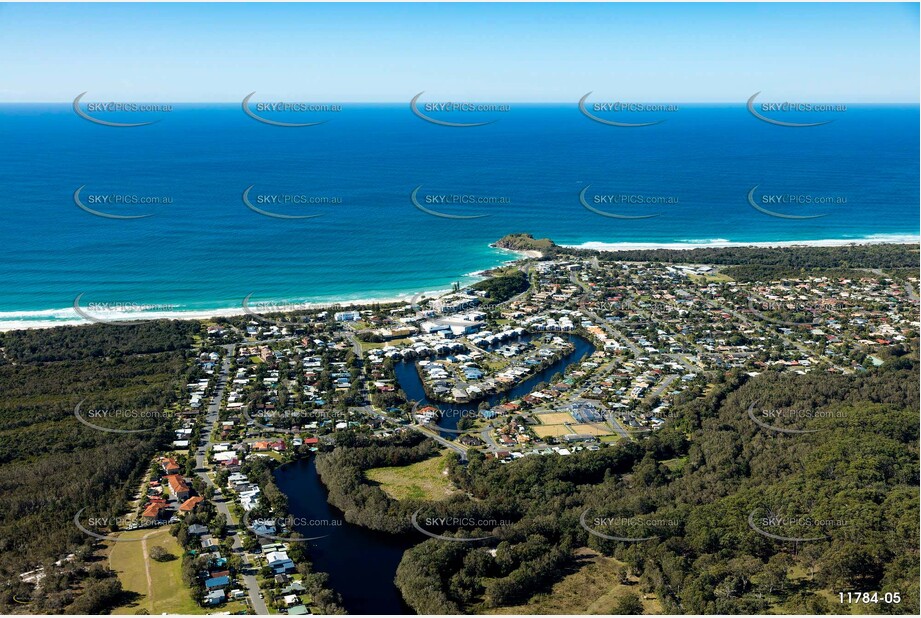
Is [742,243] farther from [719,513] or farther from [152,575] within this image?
[152,575]

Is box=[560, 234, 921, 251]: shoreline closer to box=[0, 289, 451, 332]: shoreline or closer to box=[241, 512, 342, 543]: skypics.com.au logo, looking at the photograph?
box=[0, 289, 451, 332]: shoreline

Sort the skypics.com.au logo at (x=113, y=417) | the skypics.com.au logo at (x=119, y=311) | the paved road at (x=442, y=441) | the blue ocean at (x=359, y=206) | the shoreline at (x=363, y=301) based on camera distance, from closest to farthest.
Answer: the paved road at (x=442, y=441) → the skypics.com.au logo at (x=113, y=417) → the shoreline at (x=363, y=301) → the skypics.com.au logo at (x=119, y=311) → the blue ocean at (x=359, y=206)

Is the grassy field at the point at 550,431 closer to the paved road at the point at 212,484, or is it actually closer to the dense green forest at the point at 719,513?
the dense green forest at the point at 719,513

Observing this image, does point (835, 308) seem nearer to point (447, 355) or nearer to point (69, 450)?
point (447, 355)

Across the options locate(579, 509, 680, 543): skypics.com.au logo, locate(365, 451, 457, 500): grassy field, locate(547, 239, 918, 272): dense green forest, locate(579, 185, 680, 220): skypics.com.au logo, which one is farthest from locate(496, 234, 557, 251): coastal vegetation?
locate(579, 509, 680, 543): skypics.com.au logo

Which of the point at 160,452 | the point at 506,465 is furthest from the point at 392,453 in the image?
the point at 160,452

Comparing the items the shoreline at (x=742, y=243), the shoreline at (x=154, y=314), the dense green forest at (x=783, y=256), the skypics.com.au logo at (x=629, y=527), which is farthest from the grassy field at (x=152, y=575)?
the shoreline at (x=742, y=243)

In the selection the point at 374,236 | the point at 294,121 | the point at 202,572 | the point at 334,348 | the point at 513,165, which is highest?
the point at 294,121
